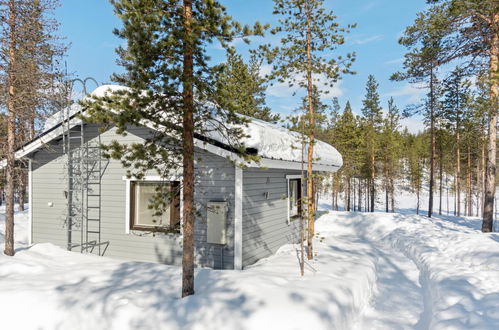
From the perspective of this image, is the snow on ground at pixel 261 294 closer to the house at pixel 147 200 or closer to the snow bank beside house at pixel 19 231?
the house at pixel 147 200

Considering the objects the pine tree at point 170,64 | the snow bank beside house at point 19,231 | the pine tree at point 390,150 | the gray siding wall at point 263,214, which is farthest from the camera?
the pine tree at point 390,150

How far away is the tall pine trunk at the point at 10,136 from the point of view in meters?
8.33

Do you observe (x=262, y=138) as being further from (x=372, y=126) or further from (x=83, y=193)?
(x=372, y=126)

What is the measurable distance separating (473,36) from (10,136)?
1747 cm

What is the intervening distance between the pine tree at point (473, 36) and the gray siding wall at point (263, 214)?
8959mm

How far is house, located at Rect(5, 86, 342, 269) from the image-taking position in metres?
7.36

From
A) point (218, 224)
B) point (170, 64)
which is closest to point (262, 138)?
point (218, 224)

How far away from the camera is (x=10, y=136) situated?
27.9ft

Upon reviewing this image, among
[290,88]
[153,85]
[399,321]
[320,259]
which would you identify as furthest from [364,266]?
[153,85]

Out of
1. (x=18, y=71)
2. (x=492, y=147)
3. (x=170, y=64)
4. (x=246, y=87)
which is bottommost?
(x=492, y=147)

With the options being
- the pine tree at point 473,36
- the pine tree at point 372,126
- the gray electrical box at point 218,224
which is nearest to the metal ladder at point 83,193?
the gray electrical box at point 218,224

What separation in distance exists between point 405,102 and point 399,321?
21.2 m

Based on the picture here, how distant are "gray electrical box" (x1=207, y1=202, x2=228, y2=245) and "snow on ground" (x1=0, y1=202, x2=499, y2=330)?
1023 mm

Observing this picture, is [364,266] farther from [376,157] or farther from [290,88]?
[376,157]
